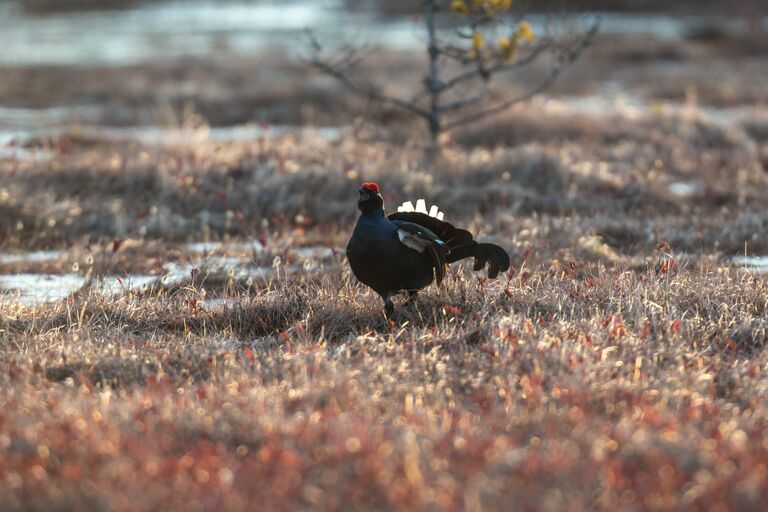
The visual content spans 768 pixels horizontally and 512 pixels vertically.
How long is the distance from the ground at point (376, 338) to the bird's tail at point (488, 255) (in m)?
0.16

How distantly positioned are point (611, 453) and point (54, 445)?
2.17 m

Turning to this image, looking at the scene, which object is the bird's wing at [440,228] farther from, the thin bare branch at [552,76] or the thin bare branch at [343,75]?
the thin bare branch at [552,76]

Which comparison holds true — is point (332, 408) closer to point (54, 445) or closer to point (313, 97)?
point (54, 445)

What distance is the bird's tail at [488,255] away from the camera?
570 centimetres

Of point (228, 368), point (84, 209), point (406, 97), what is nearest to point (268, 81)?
point (406, 97)

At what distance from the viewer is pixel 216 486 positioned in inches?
130

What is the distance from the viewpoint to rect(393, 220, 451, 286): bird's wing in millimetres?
5379

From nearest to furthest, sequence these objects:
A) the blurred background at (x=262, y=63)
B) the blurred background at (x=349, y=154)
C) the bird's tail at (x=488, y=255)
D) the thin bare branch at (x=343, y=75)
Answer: the bird's tail at (x=488, y=255), the blurred background at (x=349, y=154), the thin bare branch at (x=343, y=75), the blurred background at (x=262, y=63)

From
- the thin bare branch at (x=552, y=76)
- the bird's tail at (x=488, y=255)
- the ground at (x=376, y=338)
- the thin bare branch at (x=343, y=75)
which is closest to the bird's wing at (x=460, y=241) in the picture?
the bird's tail at (x=488, y=255)

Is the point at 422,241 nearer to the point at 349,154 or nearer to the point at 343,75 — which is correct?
the point at 349,154

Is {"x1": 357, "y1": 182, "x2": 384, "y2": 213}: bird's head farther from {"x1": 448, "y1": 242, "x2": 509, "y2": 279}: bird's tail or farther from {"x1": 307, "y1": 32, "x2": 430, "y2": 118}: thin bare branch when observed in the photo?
{"x1": 307, "y1": 32, "x2": 430, "y2": 118}: thin bare branch

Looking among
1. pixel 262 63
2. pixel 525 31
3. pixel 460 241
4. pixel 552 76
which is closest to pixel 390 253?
pixel 460 241

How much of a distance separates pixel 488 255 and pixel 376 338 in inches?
39.8

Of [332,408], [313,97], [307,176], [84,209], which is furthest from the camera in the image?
[313,97]
